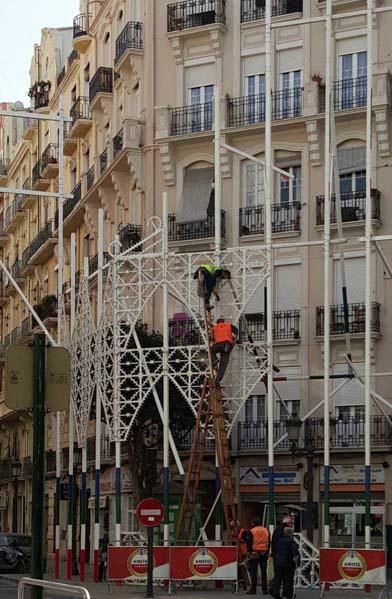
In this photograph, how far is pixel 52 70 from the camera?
6450cm

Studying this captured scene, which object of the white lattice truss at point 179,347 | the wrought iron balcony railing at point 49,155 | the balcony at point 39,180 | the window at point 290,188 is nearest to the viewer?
the white lattice truss at point 179,347

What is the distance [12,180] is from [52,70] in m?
11.3

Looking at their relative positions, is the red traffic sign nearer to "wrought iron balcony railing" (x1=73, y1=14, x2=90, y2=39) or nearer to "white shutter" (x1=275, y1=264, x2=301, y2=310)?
"white shutter" (x1=275, y1=264, x2=301, y2=310)

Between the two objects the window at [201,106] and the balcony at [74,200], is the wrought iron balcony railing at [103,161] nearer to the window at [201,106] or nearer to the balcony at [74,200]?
the balcony at [74,200]

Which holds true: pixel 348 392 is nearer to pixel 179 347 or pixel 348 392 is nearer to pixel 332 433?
pixel 332 433

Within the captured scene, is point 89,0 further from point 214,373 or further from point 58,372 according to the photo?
point 58,372

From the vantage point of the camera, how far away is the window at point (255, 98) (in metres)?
42.5

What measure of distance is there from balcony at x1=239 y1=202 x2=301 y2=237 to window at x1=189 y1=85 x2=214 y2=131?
297cm

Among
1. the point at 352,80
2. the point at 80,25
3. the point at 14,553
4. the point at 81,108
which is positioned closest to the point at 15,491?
the point at 81,108

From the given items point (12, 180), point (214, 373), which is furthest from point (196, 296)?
point (12, 180)

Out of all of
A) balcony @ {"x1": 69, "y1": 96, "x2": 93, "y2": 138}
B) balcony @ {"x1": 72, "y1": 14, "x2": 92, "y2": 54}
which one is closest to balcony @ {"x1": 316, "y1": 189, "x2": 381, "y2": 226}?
balcony @ {"x1": 69, "y1": 96, "x2": 93, "y2": 138}

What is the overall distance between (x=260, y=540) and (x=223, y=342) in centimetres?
385

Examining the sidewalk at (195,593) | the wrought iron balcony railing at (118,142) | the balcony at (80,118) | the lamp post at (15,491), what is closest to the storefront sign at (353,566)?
the sidewalk at (195,593)

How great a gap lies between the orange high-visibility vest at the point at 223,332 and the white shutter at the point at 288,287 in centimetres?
1259
